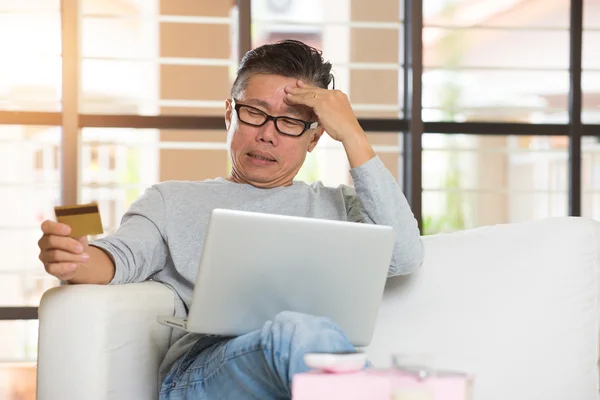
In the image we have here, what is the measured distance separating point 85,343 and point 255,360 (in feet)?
1.21

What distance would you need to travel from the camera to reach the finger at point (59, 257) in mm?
1585

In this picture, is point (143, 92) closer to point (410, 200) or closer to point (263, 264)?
point (410, 200)

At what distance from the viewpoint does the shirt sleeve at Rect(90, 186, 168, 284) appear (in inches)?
71.8

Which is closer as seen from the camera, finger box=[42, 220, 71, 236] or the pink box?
the pink box

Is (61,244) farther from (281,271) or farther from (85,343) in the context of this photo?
(281,271)

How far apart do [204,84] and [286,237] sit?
328cm

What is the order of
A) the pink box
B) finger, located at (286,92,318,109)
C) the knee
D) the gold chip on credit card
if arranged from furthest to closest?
finger, located at (286,92,318,109), the gold chip on credit card, the knee, the pink box

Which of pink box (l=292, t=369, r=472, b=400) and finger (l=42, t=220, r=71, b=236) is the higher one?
finger (l=42, t=220, r=71, b=236)

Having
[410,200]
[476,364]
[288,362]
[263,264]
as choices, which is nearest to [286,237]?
[263,264]

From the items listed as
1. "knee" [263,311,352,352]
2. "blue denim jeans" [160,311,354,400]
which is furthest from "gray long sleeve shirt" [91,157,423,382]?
"knee" [263,311,352,352]

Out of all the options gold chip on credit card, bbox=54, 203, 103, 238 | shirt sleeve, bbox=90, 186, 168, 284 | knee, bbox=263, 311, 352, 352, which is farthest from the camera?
shirt sleeve, bbox=90, 186, 168, 284

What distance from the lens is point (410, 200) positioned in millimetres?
3719

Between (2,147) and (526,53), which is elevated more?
(526,53)

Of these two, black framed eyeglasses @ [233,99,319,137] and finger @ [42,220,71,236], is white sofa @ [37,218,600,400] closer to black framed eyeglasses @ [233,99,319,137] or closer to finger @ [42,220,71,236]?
finger @ [42,220,71,236]
